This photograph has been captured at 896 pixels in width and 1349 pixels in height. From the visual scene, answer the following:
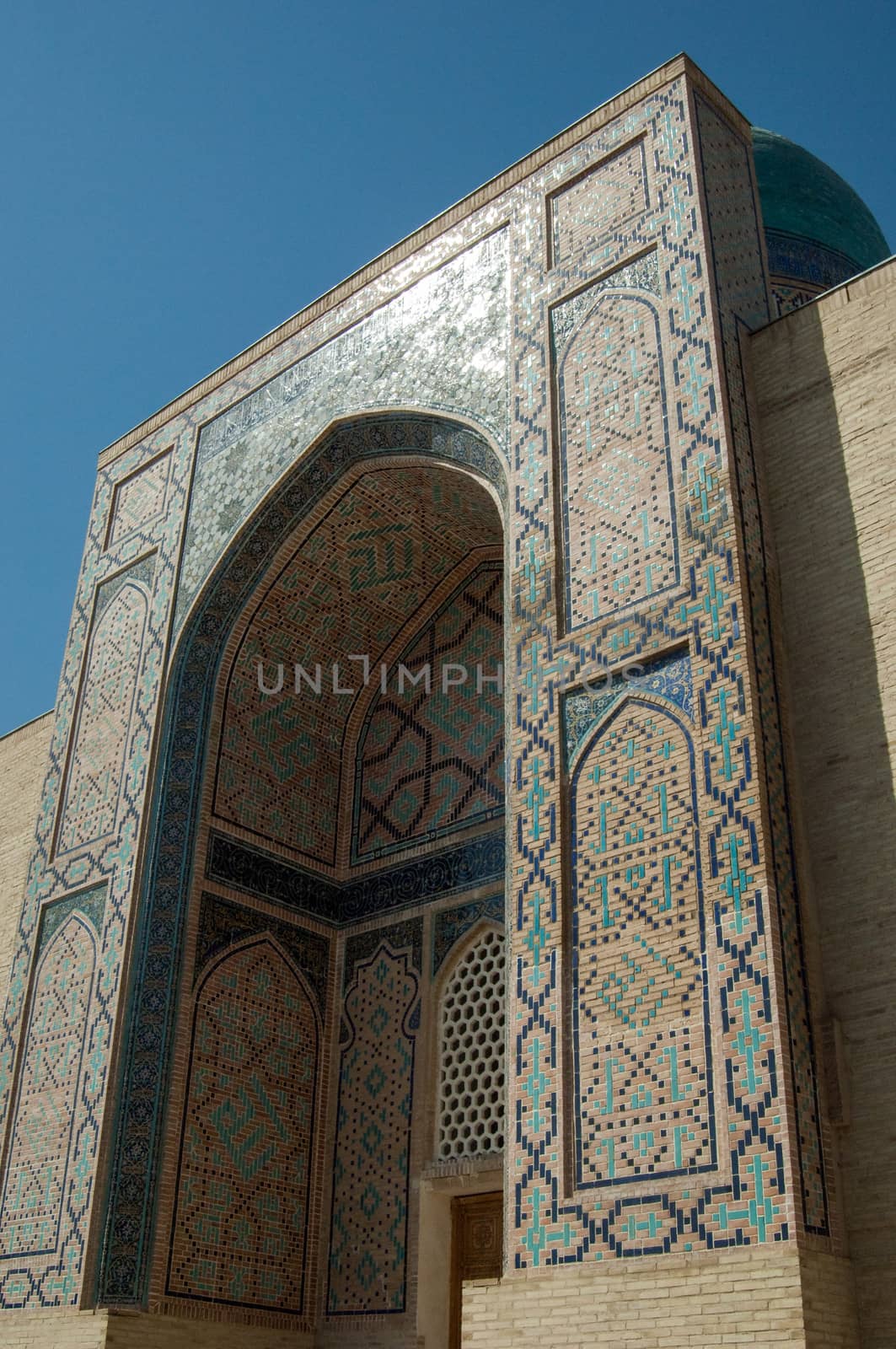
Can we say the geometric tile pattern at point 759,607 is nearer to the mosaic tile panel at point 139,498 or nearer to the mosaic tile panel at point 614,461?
the mosaic tile panel at point 614,461

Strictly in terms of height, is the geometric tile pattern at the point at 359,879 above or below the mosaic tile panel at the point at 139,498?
below

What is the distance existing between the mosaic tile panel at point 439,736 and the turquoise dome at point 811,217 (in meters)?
3.31

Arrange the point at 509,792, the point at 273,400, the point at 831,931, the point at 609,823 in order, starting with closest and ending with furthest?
the point at 831,931 → the point at 609,823 → the point at 509,792 → the point at 273,400

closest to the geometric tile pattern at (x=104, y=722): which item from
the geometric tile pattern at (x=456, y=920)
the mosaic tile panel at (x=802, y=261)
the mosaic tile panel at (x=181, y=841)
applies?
the mosaic tile panel at (x=181, y=841)

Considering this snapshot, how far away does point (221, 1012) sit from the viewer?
5.63 meters

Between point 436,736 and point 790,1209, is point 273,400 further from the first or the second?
point 790,1209

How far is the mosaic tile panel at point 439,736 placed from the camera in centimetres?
605

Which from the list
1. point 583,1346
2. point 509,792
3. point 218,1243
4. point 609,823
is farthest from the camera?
point 218,1243

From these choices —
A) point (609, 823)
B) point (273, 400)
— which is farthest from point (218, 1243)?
point (273, 400)

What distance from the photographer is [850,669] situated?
3979 millimetres

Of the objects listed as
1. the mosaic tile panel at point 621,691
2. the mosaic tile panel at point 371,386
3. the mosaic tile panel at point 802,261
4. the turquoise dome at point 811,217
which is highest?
the turquoise dome at point 811,217

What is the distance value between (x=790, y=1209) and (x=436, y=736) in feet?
11.1

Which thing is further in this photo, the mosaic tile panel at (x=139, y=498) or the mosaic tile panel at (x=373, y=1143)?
the mosaic tile panel at (x=139, y=498)

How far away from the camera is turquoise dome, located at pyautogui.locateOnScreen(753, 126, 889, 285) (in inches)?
328
